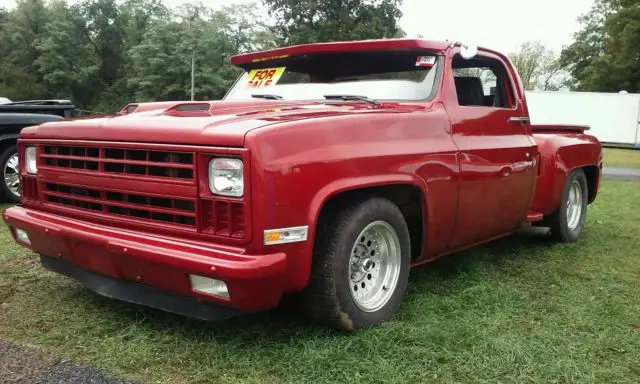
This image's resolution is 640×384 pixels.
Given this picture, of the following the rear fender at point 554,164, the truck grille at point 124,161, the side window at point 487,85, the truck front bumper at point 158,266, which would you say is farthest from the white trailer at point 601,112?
the truck front bumper at point 158,266

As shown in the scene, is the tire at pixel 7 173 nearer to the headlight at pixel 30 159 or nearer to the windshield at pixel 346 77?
the headlight at pixel 30 159

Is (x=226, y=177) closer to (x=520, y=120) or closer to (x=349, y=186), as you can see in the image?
(x=349, y=186)

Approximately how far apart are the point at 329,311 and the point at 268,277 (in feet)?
1.73

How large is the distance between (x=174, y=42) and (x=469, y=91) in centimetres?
4035

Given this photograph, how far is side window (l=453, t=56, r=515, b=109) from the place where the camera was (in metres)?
4.58

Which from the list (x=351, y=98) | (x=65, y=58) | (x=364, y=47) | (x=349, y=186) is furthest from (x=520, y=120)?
(x=65, y=58)

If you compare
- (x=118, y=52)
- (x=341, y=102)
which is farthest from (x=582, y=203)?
(x=118, y=52)

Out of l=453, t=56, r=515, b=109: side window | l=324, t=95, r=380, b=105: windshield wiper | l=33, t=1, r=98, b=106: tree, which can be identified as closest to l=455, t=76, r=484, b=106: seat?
l=453, t=56, r=515, b=109: side window

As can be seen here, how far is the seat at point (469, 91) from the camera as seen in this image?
175 inches

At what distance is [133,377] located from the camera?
8.72 feet

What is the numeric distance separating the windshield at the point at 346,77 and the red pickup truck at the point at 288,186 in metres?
0.01

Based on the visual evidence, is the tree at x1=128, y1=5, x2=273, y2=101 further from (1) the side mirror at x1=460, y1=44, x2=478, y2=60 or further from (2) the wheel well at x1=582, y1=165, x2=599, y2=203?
(1) the side mirror at x1=460, y1=44, x2=478, y2=60

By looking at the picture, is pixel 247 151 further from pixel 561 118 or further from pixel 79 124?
pixel 561 118

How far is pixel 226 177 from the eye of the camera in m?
2.66
